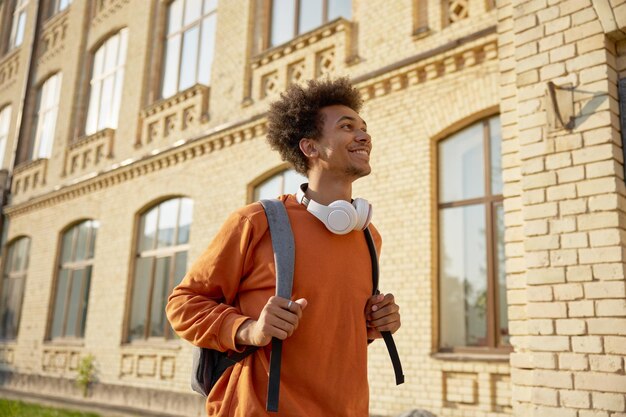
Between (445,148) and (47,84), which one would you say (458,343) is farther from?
(47,84)

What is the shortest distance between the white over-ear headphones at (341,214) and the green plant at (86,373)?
34.8ft

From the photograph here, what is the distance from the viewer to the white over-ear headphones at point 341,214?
1918 mm

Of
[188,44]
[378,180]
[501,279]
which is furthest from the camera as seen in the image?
[188,44]

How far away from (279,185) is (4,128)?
1226cm

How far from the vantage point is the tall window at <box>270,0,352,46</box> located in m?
8.75

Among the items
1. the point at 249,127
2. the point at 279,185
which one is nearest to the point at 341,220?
the point at 279,185

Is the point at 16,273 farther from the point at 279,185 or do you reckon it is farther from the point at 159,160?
the point at 279,185

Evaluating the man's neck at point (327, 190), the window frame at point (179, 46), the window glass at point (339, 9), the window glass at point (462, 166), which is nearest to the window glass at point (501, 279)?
the window glass at point (462, 166)

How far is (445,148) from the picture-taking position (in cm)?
705

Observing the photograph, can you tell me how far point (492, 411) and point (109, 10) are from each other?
1267 centimetres

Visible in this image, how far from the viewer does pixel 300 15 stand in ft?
31.0

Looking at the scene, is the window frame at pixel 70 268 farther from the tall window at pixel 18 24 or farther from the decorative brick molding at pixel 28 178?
the tall window at pixel 18 24

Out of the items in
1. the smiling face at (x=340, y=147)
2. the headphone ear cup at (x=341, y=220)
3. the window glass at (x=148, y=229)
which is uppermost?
the window glass at (x=148, y=229)

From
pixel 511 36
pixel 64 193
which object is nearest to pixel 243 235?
pixel 511 36
